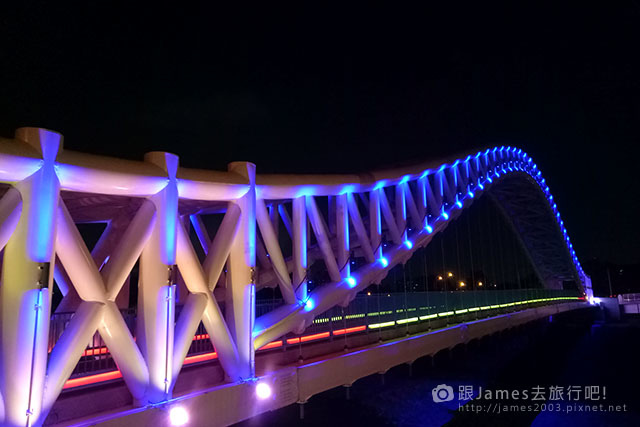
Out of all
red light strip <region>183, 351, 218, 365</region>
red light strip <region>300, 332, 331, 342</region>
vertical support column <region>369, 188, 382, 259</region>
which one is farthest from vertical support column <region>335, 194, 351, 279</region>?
red light strip <region>183, 351, 218, 365</region>

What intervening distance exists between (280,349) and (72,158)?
6987 millimetres

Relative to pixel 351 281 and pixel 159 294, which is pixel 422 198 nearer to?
pixel 351 281

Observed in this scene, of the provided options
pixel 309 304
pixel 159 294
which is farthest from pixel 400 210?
pixel 159 294

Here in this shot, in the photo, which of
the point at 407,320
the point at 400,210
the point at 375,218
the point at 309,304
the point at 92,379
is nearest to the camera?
the point at 92,379

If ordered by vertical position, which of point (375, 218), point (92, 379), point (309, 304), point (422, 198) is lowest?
point (92, 379)

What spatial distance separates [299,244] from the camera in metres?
12.6

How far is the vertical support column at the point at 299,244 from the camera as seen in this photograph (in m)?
12.6

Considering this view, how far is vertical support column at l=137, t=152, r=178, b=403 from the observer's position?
26.5ft

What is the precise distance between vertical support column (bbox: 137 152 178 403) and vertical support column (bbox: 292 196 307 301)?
14.4 feet

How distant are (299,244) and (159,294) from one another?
16.0ft

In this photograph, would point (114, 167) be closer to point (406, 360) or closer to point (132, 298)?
point (406, 360)

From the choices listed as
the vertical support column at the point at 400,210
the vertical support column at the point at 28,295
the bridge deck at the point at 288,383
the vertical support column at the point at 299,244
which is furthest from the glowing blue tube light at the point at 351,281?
the vertical support column at the point at 28,295

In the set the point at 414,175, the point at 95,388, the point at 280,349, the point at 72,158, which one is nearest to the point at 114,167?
the point at 72,158

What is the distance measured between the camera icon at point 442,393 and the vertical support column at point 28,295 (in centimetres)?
1441
